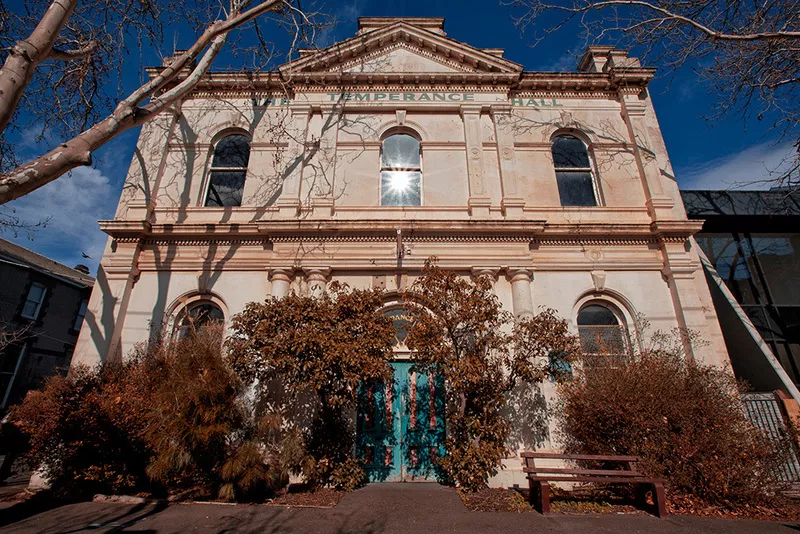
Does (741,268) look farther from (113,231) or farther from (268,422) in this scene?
(113,231)

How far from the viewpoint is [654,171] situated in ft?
37.3

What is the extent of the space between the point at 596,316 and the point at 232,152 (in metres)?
12.0

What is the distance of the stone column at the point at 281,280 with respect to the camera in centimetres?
966

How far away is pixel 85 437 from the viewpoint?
279 inches

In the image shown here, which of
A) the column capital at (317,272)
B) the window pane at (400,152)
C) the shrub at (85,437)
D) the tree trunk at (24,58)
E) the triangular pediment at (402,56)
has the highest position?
the triangular pediment at (402,56)

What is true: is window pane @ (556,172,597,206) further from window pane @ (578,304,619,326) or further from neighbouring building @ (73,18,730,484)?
window pane @ (578,304,619,326)

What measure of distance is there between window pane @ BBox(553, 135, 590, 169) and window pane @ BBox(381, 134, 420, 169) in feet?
14.6

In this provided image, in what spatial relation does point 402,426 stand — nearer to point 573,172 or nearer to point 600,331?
point 600,331

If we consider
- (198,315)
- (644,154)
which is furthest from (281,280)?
(644,154)

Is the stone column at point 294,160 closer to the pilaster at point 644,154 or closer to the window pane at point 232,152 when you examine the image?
the window pane at point 232,152

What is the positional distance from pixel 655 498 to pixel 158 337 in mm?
11156

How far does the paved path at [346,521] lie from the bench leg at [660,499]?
14 centimetres

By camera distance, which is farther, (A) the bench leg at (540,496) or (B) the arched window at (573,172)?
(B) the arched window at (573,172)

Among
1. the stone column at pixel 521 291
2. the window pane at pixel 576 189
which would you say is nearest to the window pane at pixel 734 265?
the window pane at pixel 576 189
